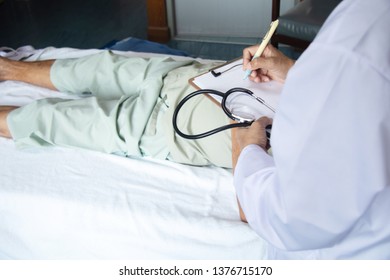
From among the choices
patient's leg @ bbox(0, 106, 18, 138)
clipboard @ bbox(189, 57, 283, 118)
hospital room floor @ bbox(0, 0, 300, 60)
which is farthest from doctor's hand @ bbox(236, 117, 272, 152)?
hospital room floor @ bbox(0, 0, 300, 60)

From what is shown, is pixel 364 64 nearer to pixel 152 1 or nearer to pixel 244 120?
pixel 244 120

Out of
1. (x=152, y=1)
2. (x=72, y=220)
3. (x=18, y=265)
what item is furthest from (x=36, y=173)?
(x=152, y=1)

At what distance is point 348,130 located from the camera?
18.2 inches

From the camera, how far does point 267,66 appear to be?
95 centimetres

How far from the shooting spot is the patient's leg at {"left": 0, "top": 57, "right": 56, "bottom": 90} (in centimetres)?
143

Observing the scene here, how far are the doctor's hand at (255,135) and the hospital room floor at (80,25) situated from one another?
171 cm

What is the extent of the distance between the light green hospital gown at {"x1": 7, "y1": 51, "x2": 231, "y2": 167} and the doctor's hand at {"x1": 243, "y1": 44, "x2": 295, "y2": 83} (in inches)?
6.0

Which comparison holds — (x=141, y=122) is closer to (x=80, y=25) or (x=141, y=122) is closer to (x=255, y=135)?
(x=255, y=135)

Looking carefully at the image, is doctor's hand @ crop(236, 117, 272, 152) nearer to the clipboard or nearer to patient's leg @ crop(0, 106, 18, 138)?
the clipboard

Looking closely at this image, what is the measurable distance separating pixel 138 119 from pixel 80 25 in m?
2.20

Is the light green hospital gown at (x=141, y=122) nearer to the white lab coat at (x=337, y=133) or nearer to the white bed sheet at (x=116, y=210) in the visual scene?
the white bed sheet at (x=116, y=210)

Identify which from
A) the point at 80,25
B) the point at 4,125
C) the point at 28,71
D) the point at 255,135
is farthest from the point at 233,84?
the point at 80,25

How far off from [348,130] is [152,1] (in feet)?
7.67

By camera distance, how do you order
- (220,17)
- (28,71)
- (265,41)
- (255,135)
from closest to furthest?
(255,135) < (265,41) < (28,71) < (220,17)
